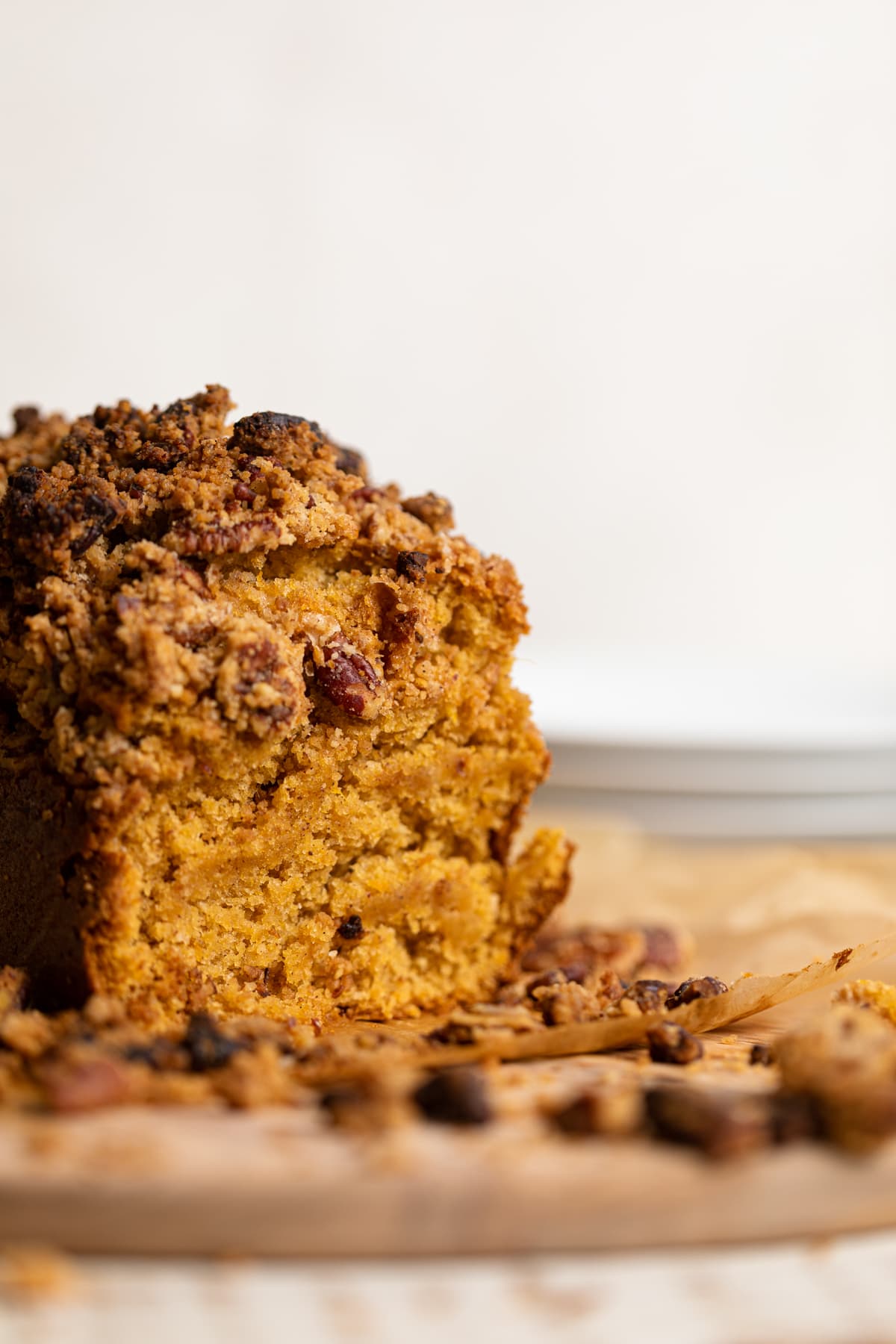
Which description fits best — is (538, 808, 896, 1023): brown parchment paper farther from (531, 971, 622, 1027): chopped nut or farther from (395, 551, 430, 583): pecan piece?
(395, 551, 430, 583): pecan piece

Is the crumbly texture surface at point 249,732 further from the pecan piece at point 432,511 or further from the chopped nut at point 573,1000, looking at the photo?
the chopped nut at point 573,1000

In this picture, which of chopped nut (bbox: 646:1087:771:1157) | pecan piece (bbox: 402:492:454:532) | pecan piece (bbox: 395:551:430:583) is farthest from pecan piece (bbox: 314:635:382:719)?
chopped nut (bbox: 646:1087:771:1157)

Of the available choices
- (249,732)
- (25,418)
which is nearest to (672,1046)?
(249,732)

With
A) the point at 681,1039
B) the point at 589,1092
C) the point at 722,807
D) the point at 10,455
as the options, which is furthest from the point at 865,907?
the point at 10,455

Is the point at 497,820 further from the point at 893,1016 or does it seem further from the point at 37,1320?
the point at 37,1320

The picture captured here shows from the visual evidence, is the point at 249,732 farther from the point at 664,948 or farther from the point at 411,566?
the point at 664,948
